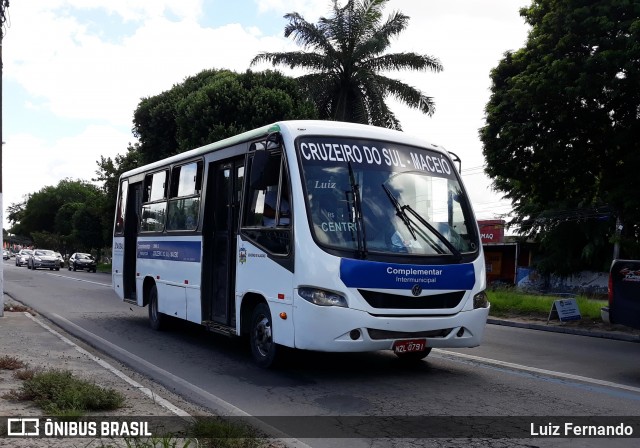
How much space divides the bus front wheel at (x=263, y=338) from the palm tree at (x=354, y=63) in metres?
21.4

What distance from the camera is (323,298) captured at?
793 centimetres

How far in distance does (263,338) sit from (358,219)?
208cm

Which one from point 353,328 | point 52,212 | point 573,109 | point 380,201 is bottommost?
point 353,328

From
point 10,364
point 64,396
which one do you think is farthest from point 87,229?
point 64,396

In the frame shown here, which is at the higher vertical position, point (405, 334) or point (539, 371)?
point (405, 334)

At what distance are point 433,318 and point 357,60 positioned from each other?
915 inches

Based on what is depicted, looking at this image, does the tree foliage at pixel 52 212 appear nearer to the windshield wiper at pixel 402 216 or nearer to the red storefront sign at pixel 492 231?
the red storefront sign at pixel 492 231

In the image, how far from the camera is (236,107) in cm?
3062

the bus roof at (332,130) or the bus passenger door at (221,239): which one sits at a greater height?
the bus roof at (332,130)

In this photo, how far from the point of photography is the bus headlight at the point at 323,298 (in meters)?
7.90

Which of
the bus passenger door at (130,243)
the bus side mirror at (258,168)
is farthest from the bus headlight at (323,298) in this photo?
the bus passenger door at (130,243)

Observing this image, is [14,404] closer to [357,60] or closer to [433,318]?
[433,318]

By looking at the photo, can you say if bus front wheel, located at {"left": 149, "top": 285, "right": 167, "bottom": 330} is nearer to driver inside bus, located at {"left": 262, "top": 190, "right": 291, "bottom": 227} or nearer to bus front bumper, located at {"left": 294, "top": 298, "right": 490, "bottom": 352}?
driver inside bus, located at {"left": 262, "top": 190, "right": 291, "bottom": 227}

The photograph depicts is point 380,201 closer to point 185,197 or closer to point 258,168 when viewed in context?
point 258,168
